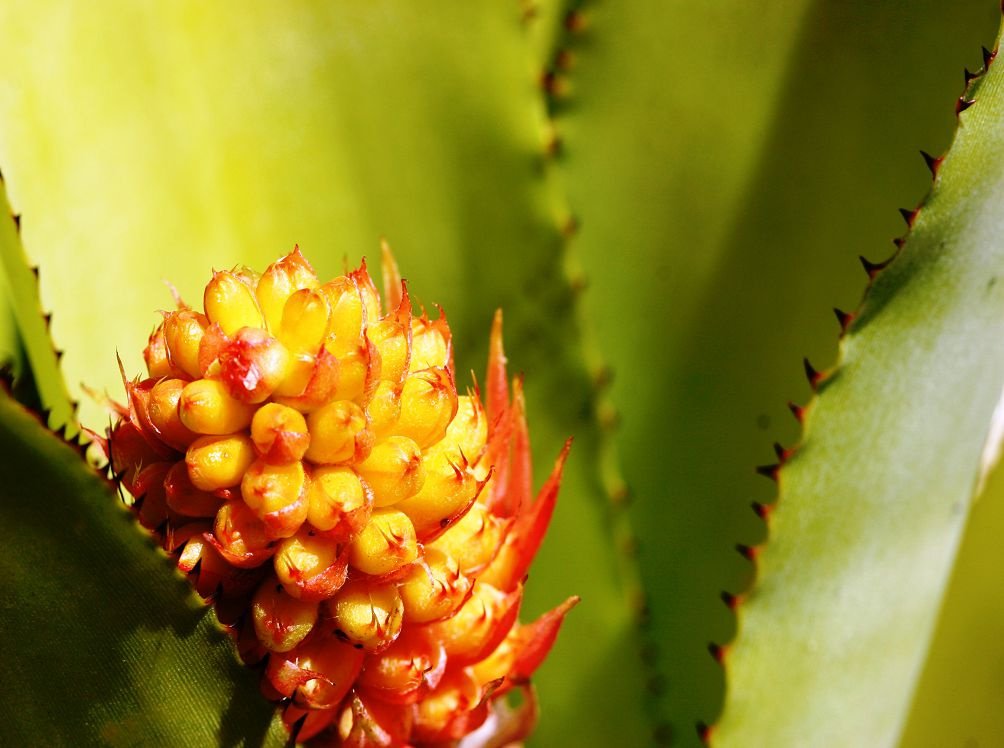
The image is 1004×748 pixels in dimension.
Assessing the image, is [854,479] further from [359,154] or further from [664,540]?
[359,154]

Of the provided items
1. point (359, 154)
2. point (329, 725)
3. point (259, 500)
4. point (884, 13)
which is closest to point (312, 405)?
point (259, 500)

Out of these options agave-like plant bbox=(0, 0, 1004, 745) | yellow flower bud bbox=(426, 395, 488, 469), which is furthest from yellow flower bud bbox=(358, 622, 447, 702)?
agave-like plant bbox=(0, 0, 1004, 745)

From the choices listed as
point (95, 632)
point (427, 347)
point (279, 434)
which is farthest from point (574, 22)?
point (95, 632)

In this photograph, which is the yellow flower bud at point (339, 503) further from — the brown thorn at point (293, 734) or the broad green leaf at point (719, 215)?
the broad green leaf at point (719, 215)

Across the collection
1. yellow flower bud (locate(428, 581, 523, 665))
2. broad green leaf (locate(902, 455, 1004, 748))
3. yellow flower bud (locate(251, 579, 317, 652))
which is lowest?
broad green leaf (locate(902, 455, 1004, 748))

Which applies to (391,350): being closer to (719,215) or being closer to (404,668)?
(404,668)

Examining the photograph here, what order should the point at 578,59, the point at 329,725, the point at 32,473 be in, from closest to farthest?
the point at 32,473 < the point at 329,725 < the point at 578,59

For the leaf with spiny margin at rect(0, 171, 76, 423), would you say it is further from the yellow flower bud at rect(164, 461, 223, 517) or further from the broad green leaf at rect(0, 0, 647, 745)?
the yellow flower bud at rect(164, 461, 223, 517)
